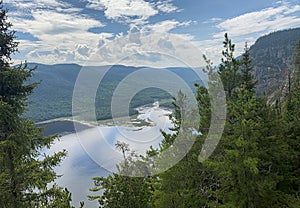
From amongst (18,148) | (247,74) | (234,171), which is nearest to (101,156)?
(247,74)

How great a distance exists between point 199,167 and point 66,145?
6176cm

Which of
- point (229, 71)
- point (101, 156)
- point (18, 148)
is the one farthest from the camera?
point (101, 156)

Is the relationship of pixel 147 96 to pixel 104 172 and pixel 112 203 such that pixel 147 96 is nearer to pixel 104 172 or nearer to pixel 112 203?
pixel 104 172

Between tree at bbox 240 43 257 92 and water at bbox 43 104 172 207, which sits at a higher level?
tree at bbox 240 43 257 92

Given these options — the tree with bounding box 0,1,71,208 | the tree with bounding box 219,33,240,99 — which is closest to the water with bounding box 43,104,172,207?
the tree with bounding box 219,33,240,99

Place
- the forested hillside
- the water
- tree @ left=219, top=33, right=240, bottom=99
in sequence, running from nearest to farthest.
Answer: the forested hillside → tree @ left=219, top=33, right=240, bottom=99 → the water

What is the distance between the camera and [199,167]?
1070 cm

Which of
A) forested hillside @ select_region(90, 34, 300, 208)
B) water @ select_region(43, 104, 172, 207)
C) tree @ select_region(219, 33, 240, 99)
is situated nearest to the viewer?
forested hillside @ select_region(90, 34, 300, 208)

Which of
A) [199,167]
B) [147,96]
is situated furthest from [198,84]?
[147,96]

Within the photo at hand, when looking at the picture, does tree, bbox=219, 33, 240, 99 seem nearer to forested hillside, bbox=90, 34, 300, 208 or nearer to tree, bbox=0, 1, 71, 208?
forested hillside, bbox=90, 34, 300, 208

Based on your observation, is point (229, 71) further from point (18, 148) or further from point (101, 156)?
point (101, 156)

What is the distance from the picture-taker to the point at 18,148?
354 inches

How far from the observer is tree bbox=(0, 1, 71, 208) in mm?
8836

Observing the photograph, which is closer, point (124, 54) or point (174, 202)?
point (174, 202)
